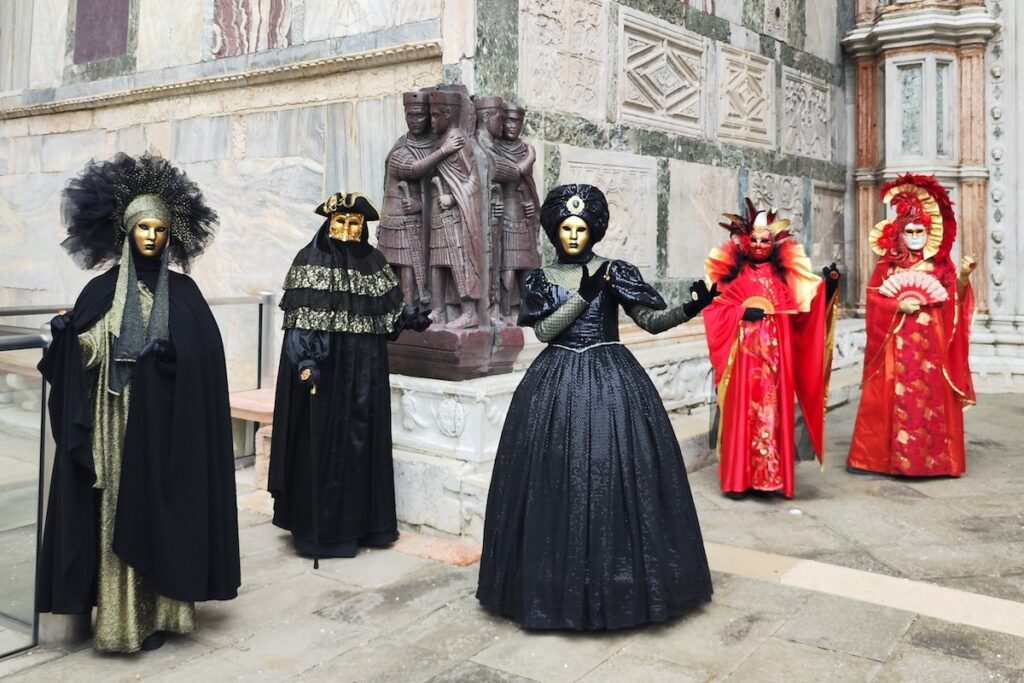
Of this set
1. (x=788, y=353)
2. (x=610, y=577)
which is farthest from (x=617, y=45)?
(x=610, y=577)

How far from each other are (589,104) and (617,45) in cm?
61

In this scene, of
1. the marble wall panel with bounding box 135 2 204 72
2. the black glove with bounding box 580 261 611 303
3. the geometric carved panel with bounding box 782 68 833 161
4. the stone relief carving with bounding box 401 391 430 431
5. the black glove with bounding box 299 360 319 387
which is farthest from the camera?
the geometric carved panel with bounding box 782 68 833 161

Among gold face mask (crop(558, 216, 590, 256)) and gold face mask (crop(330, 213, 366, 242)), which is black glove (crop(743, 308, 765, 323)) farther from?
gold face mask (crop(330, 213, 366, 242))

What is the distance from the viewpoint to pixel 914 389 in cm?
652

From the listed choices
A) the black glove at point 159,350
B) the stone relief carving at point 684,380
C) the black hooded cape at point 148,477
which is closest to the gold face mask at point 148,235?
the black hooded cape at point 148,477

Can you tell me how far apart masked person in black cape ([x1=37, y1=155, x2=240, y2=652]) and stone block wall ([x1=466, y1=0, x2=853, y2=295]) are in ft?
9.08

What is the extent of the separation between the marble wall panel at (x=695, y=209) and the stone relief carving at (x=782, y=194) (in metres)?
0.45

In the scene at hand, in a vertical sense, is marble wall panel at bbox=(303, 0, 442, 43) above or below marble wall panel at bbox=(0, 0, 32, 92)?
below

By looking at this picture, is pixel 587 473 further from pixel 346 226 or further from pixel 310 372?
pixel 346 226

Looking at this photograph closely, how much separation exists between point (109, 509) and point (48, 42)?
286 inches

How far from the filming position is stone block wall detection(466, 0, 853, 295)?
6.45 m

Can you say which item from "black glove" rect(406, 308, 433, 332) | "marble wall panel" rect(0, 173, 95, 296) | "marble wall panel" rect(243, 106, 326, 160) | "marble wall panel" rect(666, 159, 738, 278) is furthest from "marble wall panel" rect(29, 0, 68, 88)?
"black glove" rect(406, 308, 433, 332)

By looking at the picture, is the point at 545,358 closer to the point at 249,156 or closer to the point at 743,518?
the point at 743,518

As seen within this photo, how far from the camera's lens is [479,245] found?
5.55 meters
